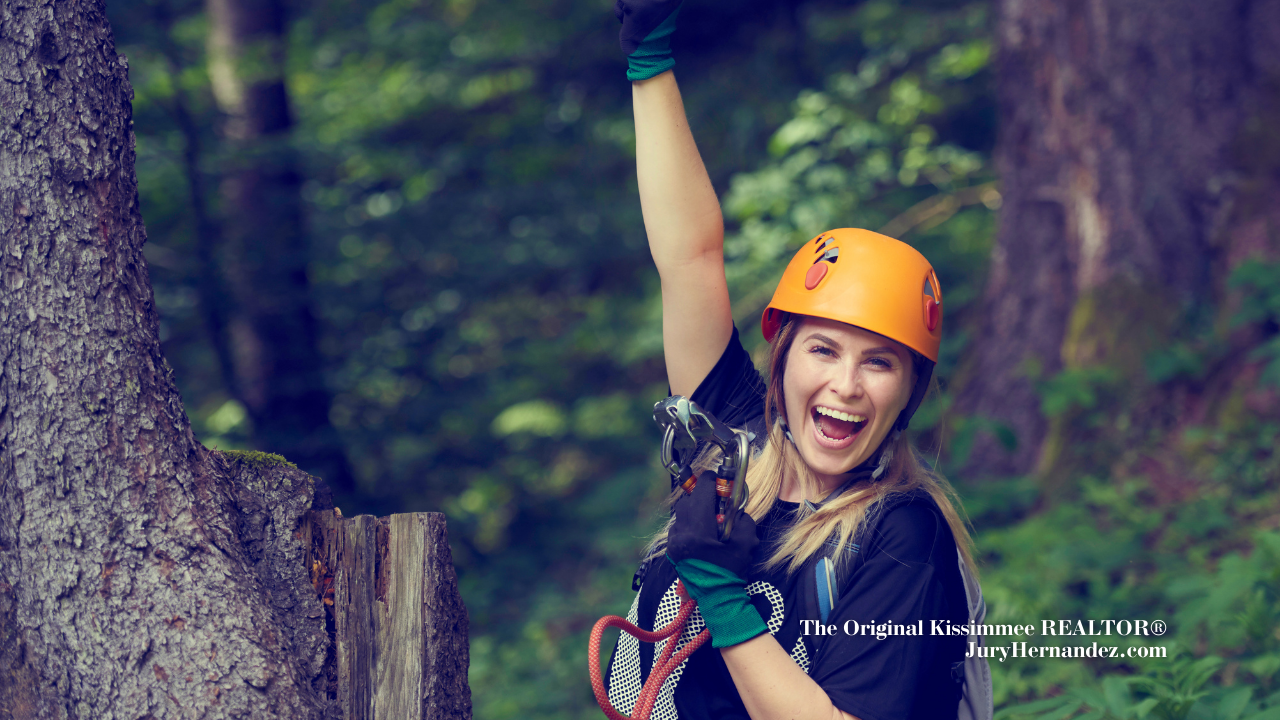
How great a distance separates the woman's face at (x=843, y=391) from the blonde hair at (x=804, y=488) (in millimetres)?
75

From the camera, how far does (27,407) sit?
1.68 metres

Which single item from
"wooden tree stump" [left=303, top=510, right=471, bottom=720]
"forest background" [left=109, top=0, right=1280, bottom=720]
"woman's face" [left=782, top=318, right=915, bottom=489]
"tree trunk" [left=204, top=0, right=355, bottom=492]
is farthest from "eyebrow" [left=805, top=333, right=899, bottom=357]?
"tree trunk" [left=204, top=0, right=355, bottom=492]

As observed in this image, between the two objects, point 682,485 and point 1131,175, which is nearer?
point 682,485

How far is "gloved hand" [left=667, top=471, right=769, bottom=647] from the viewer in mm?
1746

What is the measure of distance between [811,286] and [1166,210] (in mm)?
3901

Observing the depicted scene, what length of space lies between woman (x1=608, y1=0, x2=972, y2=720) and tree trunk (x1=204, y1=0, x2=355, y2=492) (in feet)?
14.0

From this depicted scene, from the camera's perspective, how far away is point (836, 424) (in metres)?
2.05

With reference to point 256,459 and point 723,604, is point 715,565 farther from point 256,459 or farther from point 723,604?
point 256,459

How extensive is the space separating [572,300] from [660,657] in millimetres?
7869

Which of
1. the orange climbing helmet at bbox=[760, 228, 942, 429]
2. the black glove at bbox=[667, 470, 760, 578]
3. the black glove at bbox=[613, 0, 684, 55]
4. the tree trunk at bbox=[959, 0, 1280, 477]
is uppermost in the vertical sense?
the tree trunk at bbox=[959, 0, 1280, 477]

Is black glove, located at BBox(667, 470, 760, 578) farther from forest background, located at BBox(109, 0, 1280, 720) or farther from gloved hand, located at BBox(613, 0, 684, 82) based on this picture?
forest background, located at BBox(109, 0, 1280, 720)

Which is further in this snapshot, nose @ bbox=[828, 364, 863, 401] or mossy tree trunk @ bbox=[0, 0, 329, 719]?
nose @ bbox=[828, 364, 863, 401]

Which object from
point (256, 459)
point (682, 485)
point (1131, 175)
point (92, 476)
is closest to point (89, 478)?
point (92, 476)

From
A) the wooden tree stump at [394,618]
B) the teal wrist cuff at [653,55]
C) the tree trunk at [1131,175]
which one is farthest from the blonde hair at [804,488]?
the tree trunk at [1131,175]
